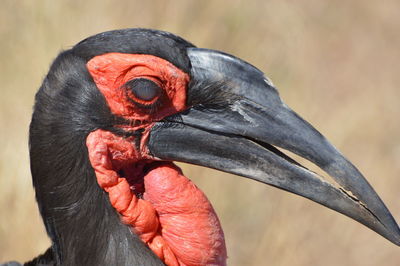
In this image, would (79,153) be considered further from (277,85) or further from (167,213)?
(277,85)

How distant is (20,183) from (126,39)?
9.06 feet

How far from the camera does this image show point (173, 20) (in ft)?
19.2

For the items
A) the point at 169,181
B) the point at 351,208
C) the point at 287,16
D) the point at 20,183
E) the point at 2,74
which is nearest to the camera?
the point at 351,208

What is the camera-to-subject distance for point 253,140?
2.79 meters

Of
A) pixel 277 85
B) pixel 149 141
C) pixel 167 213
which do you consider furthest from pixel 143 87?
pixel 277 85

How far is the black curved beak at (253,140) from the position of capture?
2691mm

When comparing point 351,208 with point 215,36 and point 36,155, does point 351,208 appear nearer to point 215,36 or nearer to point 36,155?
point 36,155

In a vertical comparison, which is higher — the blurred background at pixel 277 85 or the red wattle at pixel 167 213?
the blurred background at pixel 277 85

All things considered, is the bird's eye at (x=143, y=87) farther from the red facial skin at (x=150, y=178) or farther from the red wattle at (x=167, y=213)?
the red wattle at (x=167, y=213)

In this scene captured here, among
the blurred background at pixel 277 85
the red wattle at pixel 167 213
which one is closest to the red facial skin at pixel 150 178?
the red wattle at pixel 167 213

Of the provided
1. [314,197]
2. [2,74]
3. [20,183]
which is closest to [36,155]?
[314,197]

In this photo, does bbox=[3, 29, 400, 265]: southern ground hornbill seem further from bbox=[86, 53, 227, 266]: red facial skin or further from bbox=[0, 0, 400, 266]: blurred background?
bbox=[0, 0, 400, 266]: blurred background

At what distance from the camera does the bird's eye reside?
2711 millimetres

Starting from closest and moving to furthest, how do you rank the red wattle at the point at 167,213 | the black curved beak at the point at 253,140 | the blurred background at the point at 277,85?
→ the black curved beak at the point at 253,140 < the red wattle at the point at 167,213 < the blurred background at the point at 277,85
